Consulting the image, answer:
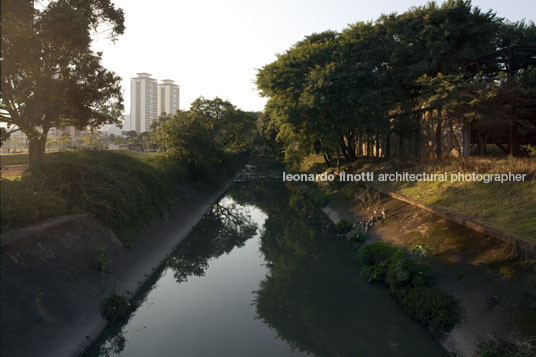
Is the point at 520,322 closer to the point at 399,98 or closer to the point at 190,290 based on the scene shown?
the point at 190,290

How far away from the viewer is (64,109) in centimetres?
1927

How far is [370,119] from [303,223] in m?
10.2

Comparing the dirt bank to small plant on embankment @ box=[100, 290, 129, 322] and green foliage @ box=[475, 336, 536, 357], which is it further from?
small plant on embankment @ box=[100, 290, 129, 322]

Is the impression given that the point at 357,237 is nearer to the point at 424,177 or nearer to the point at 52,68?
the point at 424,177

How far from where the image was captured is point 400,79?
29312 millimetres

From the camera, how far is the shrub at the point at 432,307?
9225 millimetres

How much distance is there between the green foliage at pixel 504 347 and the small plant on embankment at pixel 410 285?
4.43 feet

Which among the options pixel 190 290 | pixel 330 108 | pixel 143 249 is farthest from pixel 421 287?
pixel 330 108

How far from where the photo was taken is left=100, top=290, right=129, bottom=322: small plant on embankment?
1030 cm

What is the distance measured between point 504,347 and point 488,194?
827cm

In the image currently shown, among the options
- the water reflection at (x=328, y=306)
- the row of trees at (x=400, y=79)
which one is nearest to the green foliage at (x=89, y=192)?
the water reflection at (x=328, y=306)

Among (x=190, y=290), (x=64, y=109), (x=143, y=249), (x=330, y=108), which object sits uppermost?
(x=330, y=108)

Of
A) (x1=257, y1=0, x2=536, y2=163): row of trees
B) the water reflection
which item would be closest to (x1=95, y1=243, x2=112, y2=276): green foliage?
the water reflection

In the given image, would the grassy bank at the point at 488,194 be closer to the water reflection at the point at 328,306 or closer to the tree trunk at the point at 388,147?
the water reflection at the point at 328,306
